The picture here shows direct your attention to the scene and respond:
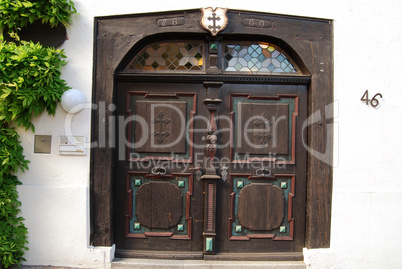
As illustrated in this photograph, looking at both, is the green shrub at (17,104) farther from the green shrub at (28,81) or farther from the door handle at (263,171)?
the door handle at (263,171)

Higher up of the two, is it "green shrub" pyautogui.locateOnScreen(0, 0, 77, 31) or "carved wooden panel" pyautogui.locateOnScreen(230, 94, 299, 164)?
"green shrub" pyautogui.locateOnScreen(0, 0, 77, 31)

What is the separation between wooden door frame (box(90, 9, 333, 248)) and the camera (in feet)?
10.8

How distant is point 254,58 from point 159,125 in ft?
4.56

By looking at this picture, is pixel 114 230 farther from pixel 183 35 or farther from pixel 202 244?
pixel 183 35

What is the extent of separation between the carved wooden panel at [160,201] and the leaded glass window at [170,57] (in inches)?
54.9

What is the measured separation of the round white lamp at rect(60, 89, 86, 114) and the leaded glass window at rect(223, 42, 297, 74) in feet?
5.54

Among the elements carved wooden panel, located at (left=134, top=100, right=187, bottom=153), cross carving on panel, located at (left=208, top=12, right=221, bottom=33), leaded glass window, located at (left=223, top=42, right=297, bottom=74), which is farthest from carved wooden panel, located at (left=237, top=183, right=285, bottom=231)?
cross carving on panel, located at (left=208, top=12, right=221, bottom=33)

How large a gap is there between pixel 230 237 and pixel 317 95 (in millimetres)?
1936

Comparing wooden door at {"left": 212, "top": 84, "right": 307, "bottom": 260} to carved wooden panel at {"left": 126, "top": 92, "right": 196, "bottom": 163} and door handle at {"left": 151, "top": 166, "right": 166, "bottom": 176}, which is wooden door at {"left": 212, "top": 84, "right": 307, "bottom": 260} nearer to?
carved wooden panel at {"left": 126, "top": 92, "right": 196, "bottom": 163}

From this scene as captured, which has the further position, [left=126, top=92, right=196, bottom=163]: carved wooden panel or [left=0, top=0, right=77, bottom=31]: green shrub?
[left=126, top=92, right=196, bottom=163]: carved wooden panel

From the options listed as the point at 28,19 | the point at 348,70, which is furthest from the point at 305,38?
the point at 28,19

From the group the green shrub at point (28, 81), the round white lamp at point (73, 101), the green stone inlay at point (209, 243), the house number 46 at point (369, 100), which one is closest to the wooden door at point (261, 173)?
the green stone inlay at point (209, 243)

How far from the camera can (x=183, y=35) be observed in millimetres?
3400

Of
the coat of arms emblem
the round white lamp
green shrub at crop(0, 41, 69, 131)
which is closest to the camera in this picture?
green shrub at crop(0, 41, 69, 131)
